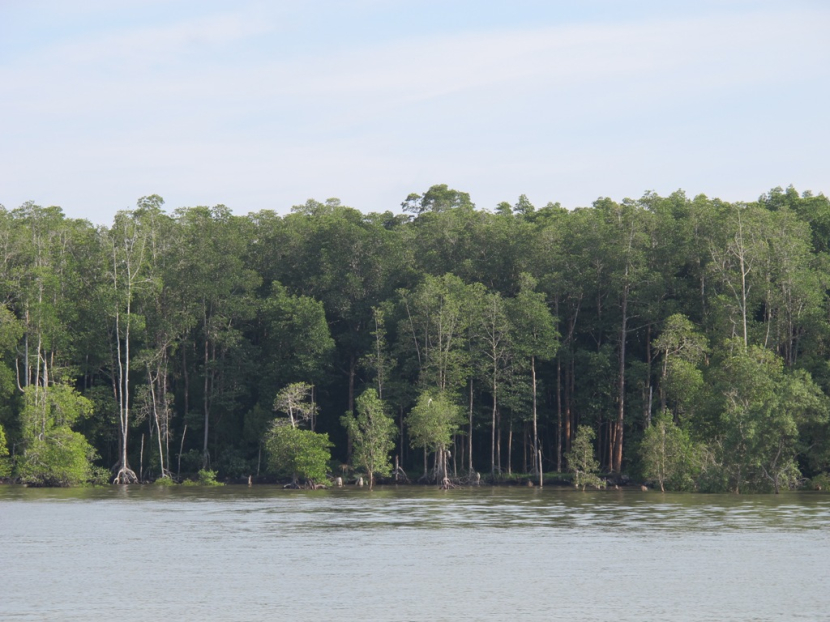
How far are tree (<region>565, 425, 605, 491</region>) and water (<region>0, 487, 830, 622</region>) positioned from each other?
49.8ft

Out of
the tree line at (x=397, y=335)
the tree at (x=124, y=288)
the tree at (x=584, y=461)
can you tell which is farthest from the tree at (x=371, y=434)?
the tree at (x=124, y=288)

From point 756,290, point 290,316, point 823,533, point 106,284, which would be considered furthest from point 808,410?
point 106,284

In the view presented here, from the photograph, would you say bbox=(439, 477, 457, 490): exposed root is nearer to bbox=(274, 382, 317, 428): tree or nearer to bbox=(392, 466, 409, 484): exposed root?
bbox=(392, 466, 409, 484): exposed root

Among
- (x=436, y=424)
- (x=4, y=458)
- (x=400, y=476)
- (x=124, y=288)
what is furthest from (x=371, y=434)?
(x=4, y=458)

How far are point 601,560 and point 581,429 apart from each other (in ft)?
134

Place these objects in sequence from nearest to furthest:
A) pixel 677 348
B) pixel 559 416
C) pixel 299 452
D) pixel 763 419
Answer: pixel 763 419
pixel 677 348
pixel 299 452
pixel 559 416

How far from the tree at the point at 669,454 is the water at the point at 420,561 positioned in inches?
351

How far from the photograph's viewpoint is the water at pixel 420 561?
87.1ft

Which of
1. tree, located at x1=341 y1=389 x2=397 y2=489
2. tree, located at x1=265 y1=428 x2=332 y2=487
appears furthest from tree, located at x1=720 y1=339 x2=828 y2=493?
tree, located at x1=265 y1=428 x2=332 y2=487

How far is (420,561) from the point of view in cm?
3512

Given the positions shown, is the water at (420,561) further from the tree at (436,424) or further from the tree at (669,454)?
the tree at (436,424)

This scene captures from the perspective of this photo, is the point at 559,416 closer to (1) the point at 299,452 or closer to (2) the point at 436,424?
(2) the point at 436,424

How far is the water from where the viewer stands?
87.1 ft

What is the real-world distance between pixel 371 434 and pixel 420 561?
43.9m
